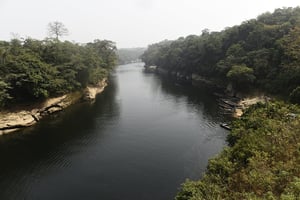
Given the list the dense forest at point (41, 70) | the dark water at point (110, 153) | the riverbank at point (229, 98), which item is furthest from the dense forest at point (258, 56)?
the dense forest at point (41, 70)

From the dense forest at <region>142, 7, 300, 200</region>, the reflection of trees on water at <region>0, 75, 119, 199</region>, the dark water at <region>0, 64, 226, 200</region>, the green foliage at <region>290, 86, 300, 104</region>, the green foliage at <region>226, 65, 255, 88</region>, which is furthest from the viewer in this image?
the green foliage at <region>226, 65, 255, 88</region>

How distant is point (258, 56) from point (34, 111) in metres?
40.8

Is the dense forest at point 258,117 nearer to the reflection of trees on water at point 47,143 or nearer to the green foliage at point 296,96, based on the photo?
the green foliage at point 296,96

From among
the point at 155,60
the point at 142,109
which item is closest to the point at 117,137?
the point at 142,109

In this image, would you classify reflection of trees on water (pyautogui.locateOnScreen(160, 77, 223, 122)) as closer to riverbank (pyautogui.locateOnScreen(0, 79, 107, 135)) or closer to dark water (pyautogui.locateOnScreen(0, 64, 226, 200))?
dark water (pyautogui.locateOnScreen(0, 64, 226, 200))

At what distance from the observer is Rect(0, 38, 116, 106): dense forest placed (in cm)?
3750

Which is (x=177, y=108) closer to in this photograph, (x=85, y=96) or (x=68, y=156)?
(x=85, y=96)

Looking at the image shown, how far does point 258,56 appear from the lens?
50.2 meters

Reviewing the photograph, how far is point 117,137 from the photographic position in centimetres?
3192

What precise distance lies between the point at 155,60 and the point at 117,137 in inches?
3641

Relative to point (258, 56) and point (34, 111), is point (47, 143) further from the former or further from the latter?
point (258, 56)

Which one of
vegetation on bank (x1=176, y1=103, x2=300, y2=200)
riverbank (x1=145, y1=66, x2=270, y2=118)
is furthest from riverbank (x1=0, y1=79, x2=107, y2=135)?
vegetation on bank (x1=176, y1=103, x2=300, y2=200)

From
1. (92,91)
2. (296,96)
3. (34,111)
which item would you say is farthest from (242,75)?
(34,111)

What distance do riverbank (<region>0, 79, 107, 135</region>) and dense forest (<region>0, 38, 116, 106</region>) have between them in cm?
121
